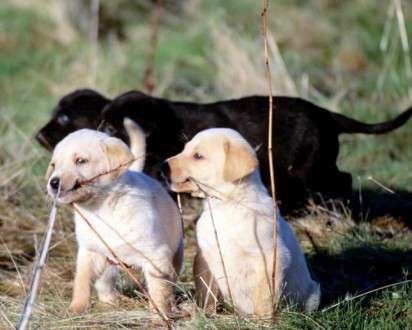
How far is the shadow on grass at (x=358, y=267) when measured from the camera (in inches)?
207

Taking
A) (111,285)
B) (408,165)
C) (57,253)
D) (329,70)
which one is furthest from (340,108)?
(111,285)

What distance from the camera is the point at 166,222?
4.62 meters

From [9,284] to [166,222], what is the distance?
136 centimetres

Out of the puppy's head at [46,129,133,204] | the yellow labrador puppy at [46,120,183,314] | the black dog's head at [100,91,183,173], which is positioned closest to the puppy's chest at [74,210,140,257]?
the yellow labrador puppy at [46,120,183,314]

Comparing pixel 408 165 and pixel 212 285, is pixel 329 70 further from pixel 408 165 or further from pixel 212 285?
pixel 212 285

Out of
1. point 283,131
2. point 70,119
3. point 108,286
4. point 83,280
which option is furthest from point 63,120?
point 83,280

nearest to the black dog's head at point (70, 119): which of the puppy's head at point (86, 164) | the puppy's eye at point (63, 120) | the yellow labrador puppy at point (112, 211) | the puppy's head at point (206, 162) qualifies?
the puppy's eye at point (63, 120)

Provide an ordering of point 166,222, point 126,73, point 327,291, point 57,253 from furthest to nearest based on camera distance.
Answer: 1. point 126,73
2. point 57,253
3. point 327,291
4. point 166,222

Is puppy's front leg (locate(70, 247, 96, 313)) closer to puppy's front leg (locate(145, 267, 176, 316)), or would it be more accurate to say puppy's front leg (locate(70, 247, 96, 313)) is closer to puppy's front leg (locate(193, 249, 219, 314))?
puppy's front leg (locate(145, 267, 176, 316))

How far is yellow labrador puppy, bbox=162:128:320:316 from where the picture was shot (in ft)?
14.1

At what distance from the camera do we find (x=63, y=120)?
285 inches

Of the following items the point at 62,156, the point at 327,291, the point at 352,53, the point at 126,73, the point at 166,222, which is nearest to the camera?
the point at 62,156

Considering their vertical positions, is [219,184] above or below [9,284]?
above

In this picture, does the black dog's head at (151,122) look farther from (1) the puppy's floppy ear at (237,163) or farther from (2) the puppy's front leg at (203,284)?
(1) the puppy's floppy ear at (237,163)
